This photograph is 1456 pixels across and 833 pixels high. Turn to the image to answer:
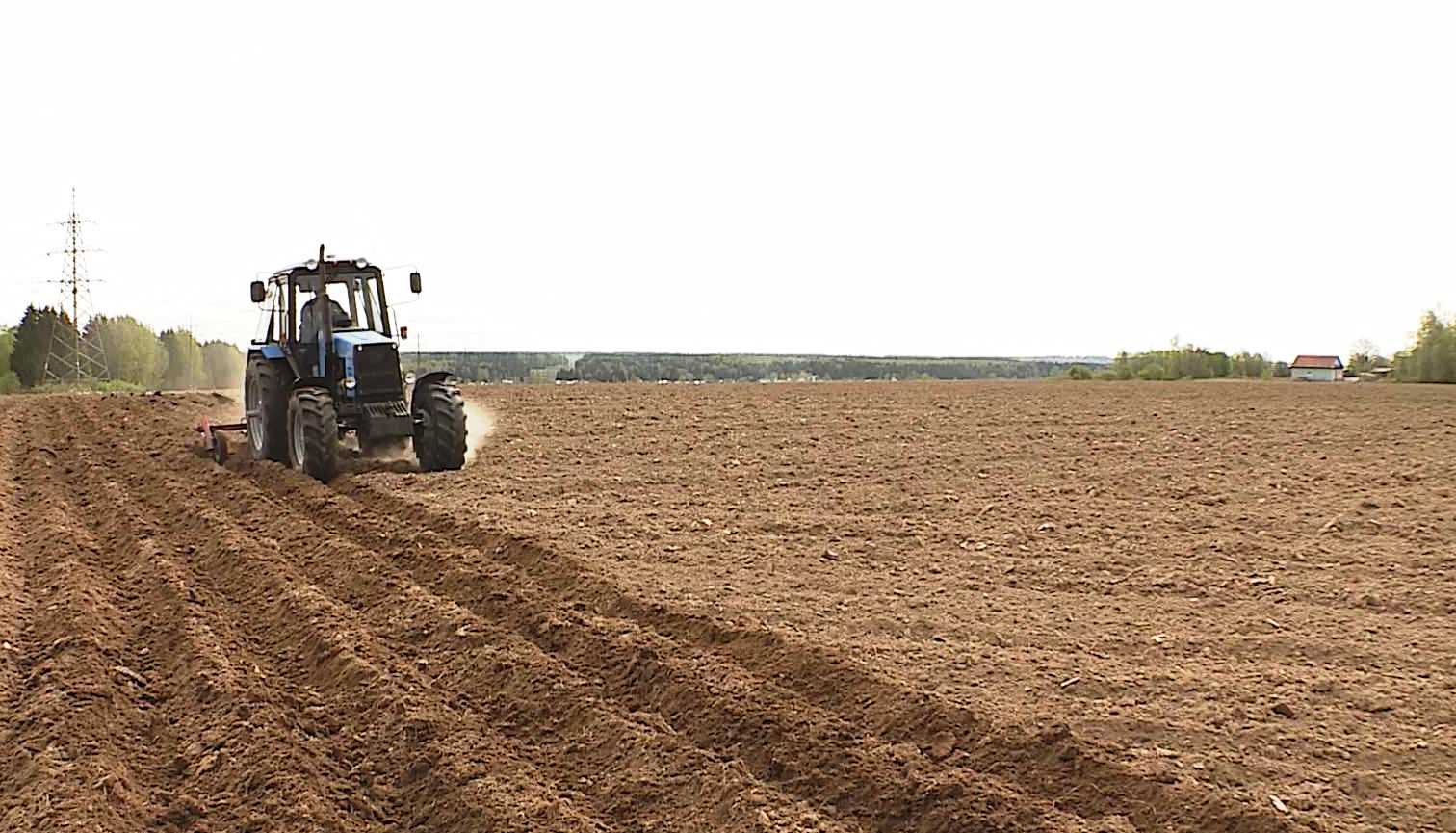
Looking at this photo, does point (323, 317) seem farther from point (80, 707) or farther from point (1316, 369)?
point (1316, 369)

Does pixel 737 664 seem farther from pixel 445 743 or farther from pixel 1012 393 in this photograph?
pixel 1012 393

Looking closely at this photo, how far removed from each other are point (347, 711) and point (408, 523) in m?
4.45

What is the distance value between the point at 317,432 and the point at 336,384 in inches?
43.5

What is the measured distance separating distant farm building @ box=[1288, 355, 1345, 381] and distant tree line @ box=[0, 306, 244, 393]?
32398 mm

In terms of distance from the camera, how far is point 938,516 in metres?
10.6

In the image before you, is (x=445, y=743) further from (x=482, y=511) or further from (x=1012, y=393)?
(x=1012, y=393)

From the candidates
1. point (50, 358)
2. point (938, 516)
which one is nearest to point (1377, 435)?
point (938, 516)

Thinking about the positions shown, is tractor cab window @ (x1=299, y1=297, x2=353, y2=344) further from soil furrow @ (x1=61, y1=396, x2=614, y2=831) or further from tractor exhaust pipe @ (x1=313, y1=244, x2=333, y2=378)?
soil furrow @ (x1=61, y1=396, x2=614, y2=831)

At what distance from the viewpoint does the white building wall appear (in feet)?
115

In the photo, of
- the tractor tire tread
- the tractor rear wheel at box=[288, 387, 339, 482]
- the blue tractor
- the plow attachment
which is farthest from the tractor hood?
the plow attachment

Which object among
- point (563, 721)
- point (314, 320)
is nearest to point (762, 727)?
point (563, 721)

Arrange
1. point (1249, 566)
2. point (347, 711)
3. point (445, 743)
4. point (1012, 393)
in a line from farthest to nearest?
point (1012, 393) < point (1249, 566) < point (347, 711) < point (445, 743)

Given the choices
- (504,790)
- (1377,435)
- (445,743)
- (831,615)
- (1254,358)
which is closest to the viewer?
(504,790)

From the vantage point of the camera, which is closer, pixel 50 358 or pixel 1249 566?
pixel 1249 566
